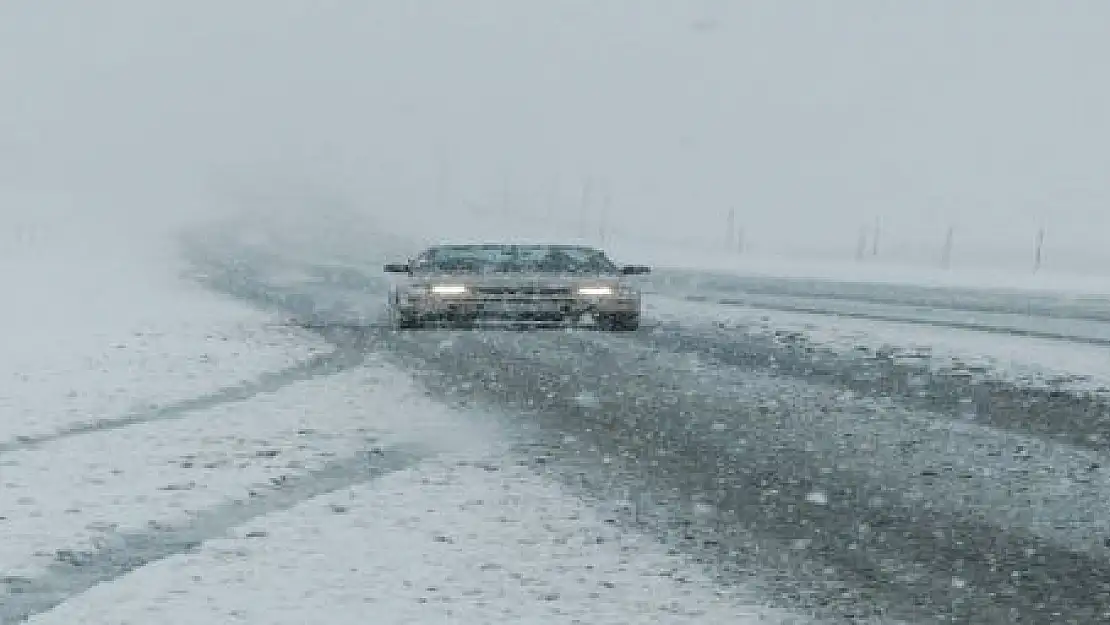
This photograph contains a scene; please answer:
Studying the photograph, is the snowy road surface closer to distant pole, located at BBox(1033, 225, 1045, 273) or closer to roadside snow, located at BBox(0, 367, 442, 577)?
roadside snow, located at BBox(0, 367, 442, 577)

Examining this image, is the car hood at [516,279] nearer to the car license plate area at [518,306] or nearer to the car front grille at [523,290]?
the car front grille at [523,290]

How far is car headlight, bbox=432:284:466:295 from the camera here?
57.2 ft

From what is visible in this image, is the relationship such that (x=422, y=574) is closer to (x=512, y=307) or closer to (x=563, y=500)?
(x=563, y=500)

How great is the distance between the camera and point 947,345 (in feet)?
54.4

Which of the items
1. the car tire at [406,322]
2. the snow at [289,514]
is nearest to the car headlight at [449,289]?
the car tire at [406,322]

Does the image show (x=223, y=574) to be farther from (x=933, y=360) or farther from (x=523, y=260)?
(x=523, y=260)

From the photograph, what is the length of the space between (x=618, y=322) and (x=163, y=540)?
38.1ft

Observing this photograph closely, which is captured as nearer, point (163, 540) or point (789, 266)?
point (163, 540)

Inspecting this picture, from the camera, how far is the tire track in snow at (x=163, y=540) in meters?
5.55

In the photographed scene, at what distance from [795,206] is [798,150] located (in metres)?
43.7

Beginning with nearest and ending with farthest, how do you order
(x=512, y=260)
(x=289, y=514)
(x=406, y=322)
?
(x=289, y=514) → (x=406, y=322) → (x=512, y=260)

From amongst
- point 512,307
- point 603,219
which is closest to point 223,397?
point 512,307

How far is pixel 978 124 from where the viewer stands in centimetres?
14962

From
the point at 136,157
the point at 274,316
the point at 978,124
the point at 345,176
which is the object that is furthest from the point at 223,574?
the point at 136,157
